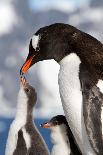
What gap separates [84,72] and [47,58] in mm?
462

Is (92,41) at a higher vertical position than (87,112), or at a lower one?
higher

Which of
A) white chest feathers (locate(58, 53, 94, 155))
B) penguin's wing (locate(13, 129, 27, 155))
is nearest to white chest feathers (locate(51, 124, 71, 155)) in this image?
penguin's wing (locate(13, 129, 27, 155))

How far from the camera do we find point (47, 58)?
4.84 meters

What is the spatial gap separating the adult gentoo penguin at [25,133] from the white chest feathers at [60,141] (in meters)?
0.92

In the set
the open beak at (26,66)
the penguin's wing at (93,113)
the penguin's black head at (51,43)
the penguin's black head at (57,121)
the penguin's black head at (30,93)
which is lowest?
the penguin's wing at (93,113)

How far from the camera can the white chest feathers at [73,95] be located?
179 inches

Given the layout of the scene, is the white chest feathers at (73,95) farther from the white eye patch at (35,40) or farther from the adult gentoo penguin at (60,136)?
the adult gentoo penguin at (60,136)

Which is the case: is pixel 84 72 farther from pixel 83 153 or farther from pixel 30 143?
pixel 30 143

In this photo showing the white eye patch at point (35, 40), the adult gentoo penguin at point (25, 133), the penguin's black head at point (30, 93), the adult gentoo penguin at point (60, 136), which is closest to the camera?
the white eye patch at point (35, 40)

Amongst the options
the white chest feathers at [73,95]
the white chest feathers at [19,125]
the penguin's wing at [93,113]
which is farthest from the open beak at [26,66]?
the white chest feathers at [19,125]

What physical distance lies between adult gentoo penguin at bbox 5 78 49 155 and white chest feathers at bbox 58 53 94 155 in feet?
8.47

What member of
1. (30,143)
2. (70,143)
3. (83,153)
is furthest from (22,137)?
(83,153)

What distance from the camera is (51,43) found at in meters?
4.75

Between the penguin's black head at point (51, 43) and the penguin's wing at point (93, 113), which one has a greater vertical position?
the penguin's black head at point (51, 43)
